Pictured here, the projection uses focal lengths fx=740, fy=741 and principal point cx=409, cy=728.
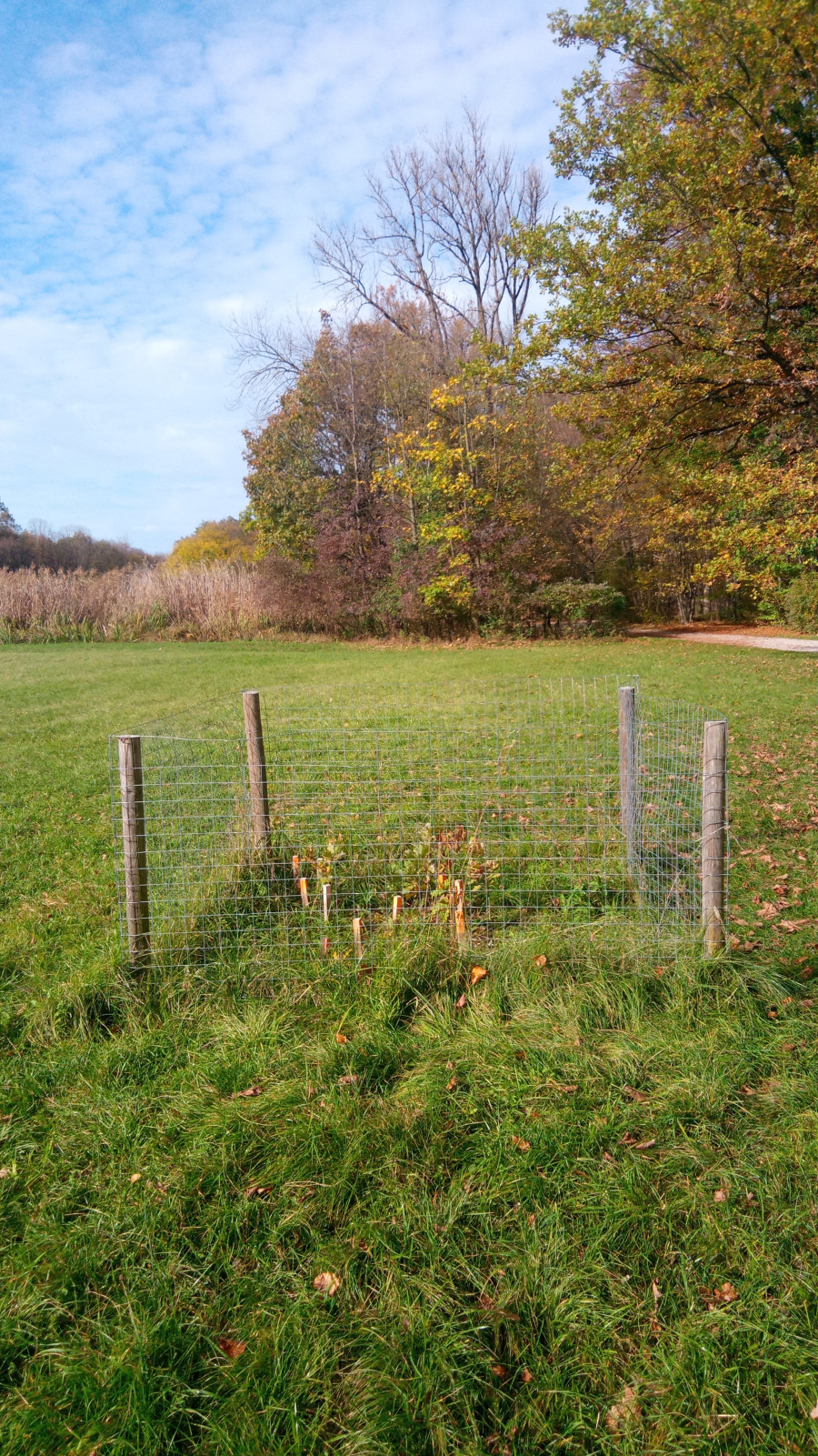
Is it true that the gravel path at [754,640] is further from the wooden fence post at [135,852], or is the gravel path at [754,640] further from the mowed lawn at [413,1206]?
the wooden fence post at [135,852]

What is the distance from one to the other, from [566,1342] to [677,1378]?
0.87 ft

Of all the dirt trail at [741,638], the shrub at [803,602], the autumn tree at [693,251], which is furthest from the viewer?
the shrub at [803,602]

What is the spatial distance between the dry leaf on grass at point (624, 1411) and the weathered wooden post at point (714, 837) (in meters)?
1.94

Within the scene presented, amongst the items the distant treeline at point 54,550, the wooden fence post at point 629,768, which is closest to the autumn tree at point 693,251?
the wooden fence post at point 629,768

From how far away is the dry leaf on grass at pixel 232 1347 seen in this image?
6.08ft

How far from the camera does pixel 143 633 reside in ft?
83.1

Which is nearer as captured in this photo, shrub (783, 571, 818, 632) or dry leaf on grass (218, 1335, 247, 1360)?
dry leaf on grass (218, 1335, 247, 1360)

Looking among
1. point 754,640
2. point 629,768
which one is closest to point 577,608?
point 754,640

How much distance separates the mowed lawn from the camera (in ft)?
5.69

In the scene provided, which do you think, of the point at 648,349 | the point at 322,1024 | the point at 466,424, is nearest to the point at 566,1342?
the point at 322,1024

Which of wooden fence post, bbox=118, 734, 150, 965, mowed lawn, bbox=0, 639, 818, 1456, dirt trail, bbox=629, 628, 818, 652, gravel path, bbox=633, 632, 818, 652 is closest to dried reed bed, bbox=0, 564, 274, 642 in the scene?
dirt trail, bbox=629, 628, 818, 652

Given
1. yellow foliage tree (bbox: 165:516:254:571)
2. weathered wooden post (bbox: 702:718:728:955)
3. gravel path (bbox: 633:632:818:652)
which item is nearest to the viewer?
weathered wooden post (bbox: 702:718:728:955)

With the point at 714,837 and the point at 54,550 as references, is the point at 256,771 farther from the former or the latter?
the point at 54,550

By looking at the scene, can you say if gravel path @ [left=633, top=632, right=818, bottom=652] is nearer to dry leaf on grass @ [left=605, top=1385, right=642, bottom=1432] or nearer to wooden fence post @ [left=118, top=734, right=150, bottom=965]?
wooden fence post @ [left=118, top=734, right=150, bottom=965]
